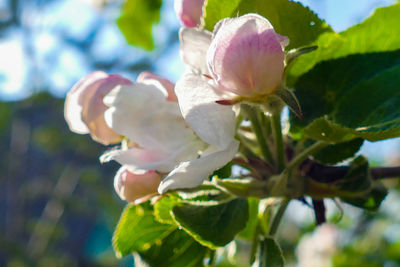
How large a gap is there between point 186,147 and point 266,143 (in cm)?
8

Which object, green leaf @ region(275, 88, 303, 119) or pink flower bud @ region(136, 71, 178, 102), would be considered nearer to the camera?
green leaf @ region(275, 88, 303, 119)

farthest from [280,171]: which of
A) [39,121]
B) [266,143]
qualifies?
[39,121]

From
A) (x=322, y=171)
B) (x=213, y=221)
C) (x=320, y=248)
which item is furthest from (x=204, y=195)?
(x=320, y=248)

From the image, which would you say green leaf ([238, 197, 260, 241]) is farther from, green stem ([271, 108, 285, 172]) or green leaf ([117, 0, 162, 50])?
green leaf ([117, 0, 162, 50])

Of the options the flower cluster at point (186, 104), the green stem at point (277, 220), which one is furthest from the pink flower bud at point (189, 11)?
the green stem at point (277, 220)

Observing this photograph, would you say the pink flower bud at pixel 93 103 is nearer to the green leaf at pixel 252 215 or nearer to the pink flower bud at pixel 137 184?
the pink flower bud at pixel 137 184

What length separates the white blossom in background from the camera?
5.24ft

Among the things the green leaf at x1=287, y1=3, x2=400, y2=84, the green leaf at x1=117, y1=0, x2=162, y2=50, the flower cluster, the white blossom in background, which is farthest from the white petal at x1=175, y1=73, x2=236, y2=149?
the white blossom in background

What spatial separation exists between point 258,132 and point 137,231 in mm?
184

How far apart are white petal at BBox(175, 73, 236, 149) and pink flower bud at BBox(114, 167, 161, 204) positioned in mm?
91

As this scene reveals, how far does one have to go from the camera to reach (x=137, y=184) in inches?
16.1

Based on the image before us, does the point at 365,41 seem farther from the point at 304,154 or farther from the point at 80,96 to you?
the point at 80,96

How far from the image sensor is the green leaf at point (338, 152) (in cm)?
44

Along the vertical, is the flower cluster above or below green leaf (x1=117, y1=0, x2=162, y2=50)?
above
